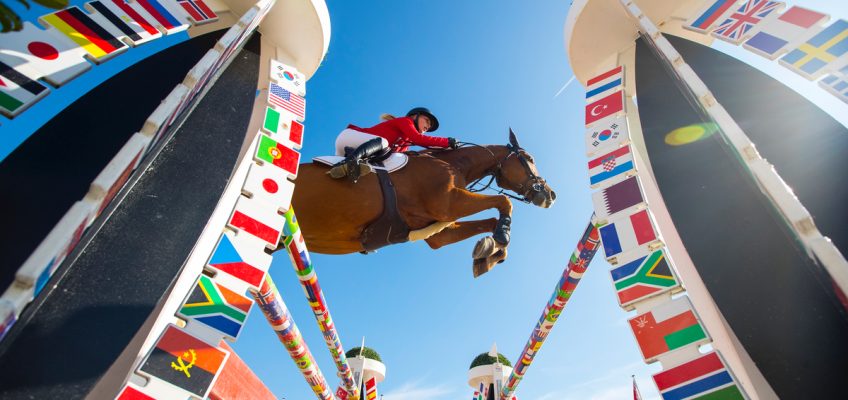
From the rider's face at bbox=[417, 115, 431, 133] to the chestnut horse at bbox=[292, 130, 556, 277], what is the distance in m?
0.61

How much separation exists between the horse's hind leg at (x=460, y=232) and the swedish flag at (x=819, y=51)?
2919mm

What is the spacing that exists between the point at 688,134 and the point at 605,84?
3.41 ft

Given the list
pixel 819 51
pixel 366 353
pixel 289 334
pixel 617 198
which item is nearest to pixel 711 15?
pixel 819 51

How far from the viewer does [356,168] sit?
4094 millimetres

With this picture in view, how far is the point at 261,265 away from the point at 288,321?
2.50 meters

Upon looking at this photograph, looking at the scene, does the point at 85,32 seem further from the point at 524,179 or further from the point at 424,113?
the point at 524,179

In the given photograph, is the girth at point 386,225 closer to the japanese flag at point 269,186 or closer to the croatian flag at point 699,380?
the japanese flag at point 269,186

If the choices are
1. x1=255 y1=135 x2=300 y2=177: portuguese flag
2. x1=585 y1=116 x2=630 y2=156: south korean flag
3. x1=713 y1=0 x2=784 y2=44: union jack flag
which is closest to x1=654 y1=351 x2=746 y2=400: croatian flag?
x1=585 y1=116 x2=630 y2=156: south korean flag

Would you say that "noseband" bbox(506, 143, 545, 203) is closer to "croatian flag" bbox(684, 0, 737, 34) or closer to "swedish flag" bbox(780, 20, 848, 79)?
"croatian flag" bbox(684, 0, 737, 34)

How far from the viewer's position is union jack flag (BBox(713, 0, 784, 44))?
3840mm

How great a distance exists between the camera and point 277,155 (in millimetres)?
3807

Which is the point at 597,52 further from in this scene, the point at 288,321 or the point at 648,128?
the point at 288,321

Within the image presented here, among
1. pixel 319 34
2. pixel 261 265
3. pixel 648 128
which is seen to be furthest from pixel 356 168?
pixel 648 128

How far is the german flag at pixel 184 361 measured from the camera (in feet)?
8.03
